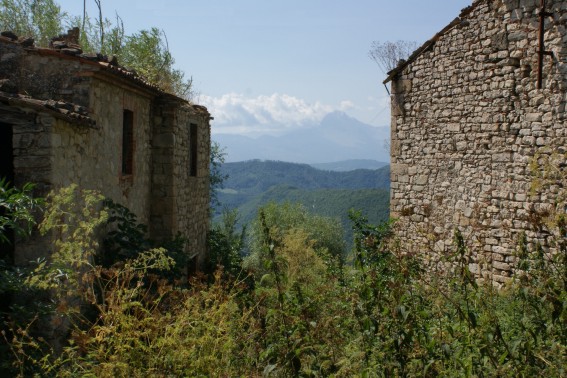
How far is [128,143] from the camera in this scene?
10156 millimetres

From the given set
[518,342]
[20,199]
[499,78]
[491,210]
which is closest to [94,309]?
[20,199]

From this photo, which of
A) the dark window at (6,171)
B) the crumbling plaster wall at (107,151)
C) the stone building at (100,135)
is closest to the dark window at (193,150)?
the stone building at (100,135)

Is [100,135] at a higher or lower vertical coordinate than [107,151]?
higher

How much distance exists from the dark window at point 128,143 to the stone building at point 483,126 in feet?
16.5

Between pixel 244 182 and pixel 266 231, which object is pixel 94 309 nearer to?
pixel 266 231

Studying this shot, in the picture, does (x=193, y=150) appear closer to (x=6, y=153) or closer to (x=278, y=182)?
(x=6, y=153)

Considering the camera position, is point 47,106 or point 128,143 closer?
point 47,106

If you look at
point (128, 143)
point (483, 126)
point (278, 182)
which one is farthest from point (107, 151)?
point (278, 182)

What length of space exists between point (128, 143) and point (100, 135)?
55.1 inches

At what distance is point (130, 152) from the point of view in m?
10.2

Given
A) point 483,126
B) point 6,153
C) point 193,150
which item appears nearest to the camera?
point 6,153

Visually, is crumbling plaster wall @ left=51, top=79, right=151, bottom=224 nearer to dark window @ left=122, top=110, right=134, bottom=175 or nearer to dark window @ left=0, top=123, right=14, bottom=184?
dark window @ left=122, top=110, right=134, bottom=175

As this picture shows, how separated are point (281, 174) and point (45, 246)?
5547 inches

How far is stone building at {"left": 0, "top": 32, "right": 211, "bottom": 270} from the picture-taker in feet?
22.9
